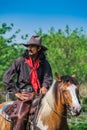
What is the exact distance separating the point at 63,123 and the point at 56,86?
0.64 metres

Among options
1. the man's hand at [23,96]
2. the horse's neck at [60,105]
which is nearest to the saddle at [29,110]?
the man's hand at [23,96]

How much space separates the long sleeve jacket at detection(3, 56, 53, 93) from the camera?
7730 mm

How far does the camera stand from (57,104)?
7305 mm

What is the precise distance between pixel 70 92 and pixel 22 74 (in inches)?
45.5

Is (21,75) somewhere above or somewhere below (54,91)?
above

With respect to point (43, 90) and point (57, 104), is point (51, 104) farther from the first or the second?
point (43, 90)

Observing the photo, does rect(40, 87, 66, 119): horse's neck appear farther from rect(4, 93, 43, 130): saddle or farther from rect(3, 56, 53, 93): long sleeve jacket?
rect(3, 56, 53, 93): long sleeve jacket

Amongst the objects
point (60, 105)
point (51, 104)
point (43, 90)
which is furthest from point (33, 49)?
point (60, 105)

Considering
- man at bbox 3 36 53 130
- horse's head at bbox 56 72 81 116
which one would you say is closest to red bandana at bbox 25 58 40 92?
man at bbox 3 36 53 130

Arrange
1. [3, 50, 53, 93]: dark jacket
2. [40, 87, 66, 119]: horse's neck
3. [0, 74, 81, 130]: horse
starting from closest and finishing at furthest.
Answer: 1. [0, 74, 81, 130]: horse
2. [40, 87, 66, 119]: horse's neck
3. [3, 50, 53, 93]: dark jacket

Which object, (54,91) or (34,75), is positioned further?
(34,75)

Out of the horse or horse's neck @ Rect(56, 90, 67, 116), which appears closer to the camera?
the horse

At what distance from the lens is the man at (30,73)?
773 cm

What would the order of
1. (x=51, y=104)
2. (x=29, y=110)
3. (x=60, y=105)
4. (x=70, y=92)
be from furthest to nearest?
(x=29, y=110), (x=51, y=104), (x=60, y=105), (x=70, y=92)
